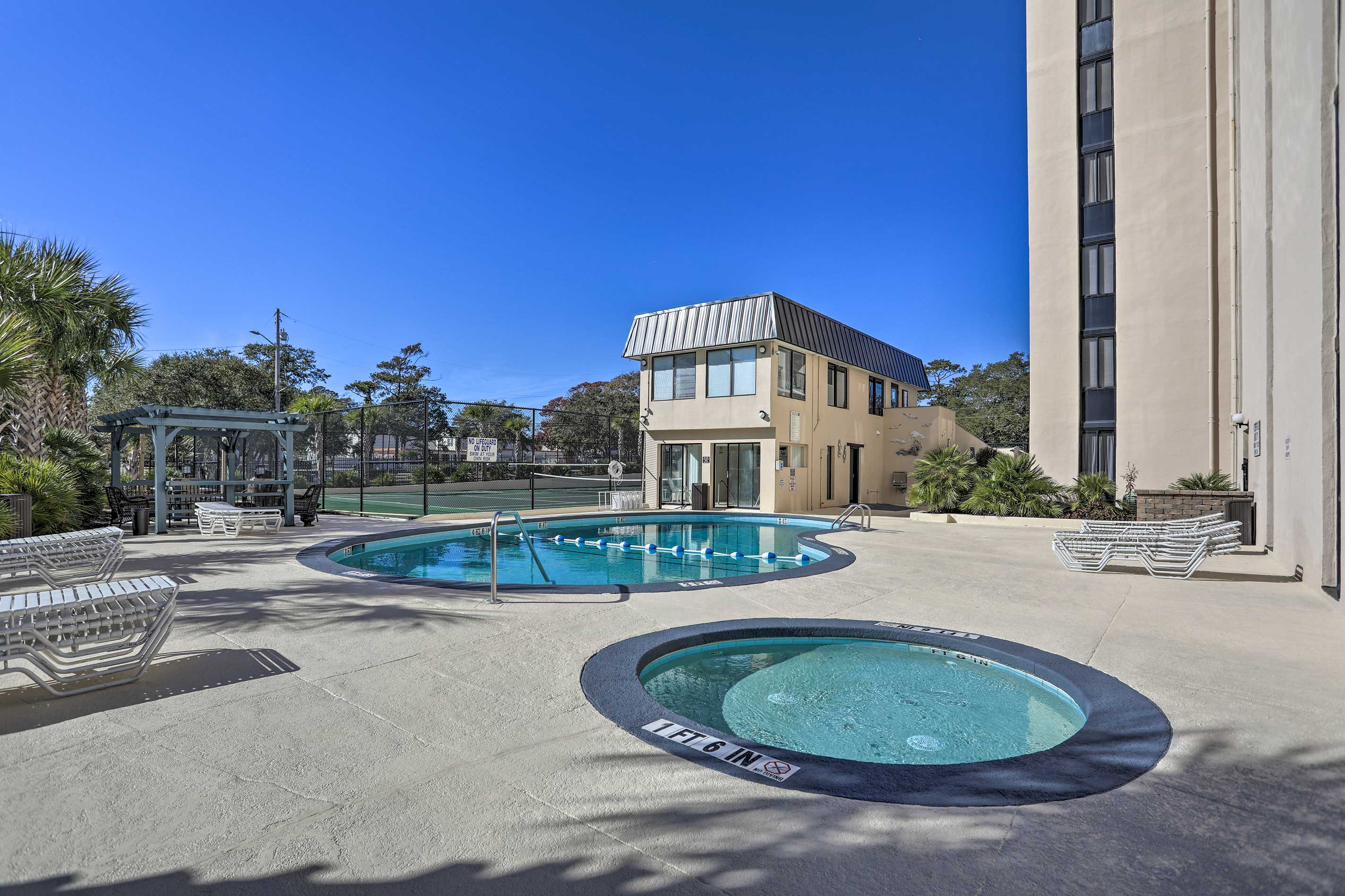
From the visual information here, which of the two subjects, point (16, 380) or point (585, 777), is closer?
point (585, 777)

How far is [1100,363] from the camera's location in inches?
605

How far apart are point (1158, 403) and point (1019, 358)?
2845 centimetres

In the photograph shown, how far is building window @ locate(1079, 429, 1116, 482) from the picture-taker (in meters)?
15.0

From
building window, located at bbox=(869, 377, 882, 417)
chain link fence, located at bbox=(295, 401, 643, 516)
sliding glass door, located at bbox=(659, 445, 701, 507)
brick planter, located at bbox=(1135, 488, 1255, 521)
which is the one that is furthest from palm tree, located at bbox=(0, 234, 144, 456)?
building window, located at bbox=(869, 377, 882, 417)

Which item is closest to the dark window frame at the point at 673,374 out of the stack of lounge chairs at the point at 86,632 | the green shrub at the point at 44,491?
the green shrub at the point at 44,491

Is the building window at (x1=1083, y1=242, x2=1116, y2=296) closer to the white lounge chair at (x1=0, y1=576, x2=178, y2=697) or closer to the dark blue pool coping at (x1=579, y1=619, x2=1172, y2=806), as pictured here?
the dark blue pool coping at (x1=579, y1=619, x2=1172, y2=806)

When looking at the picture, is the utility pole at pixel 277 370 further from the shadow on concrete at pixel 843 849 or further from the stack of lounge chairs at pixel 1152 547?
the stack of lounge chairs at pixel 1152 547

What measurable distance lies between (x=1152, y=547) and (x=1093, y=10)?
51.1ft

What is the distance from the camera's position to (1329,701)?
3.46m

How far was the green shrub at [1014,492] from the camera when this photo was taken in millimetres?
14031

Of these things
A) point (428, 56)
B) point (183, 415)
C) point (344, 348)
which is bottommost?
point (183, 415)

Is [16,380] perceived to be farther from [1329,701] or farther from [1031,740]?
[1329,701]

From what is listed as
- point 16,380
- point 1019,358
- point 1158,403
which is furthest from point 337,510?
point 1019,358

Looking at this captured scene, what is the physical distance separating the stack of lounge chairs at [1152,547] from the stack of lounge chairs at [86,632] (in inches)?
374
